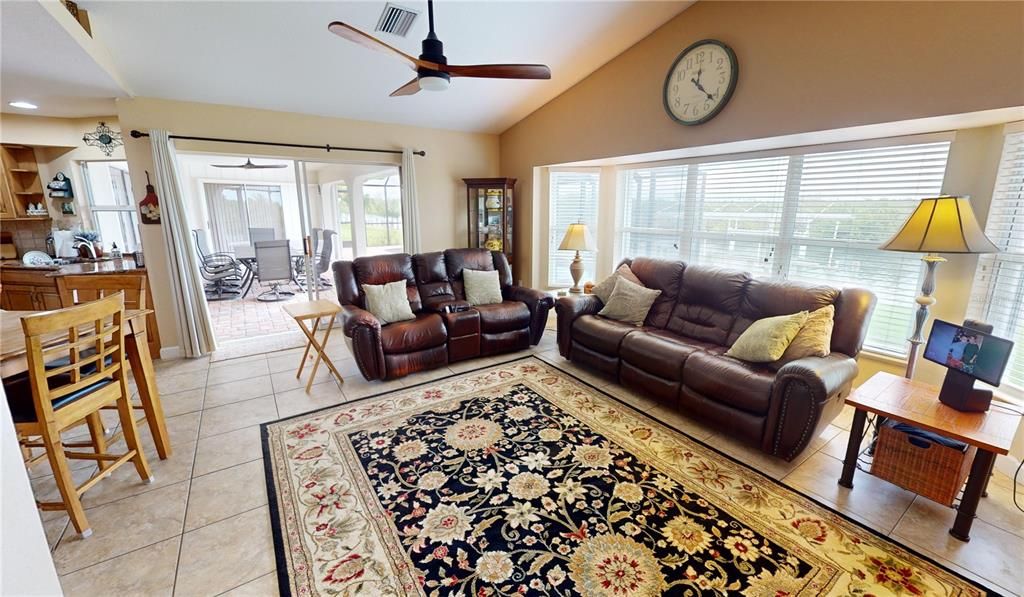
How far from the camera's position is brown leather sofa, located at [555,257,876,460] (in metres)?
2.33

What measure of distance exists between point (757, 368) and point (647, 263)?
4.98 feet

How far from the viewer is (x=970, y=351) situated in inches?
79.5

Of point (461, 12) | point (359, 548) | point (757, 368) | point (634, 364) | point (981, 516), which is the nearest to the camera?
point (359, 548)

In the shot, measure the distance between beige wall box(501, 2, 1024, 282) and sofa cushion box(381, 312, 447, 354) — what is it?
2.49 meters

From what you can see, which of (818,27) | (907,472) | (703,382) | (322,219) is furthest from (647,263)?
(322,219)

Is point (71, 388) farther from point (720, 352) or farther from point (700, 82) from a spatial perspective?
point (700, 82)

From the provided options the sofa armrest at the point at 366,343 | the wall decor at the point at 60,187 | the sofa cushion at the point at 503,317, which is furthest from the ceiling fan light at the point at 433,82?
the wall decor at the point at 60,187

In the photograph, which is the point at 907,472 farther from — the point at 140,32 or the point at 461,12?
the point at 140,32

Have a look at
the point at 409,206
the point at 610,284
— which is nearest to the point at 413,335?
the point at 610,284

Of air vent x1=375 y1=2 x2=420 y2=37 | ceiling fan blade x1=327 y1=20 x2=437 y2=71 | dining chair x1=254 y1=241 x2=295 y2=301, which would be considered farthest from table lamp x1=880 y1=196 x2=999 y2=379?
dining chair x1=254 y1=241 x2=295 y2=301

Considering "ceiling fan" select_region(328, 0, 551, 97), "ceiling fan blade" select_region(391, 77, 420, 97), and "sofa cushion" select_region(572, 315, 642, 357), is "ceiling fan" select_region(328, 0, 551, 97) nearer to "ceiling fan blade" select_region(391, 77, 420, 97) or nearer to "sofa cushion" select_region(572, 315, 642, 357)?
"ceiling fan blade" select_region(391, 77, 420, 97)

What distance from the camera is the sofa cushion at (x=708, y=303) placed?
326cm

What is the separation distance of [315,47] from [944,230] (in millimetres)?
4400

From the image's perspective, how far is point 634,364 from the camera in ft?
10.5
